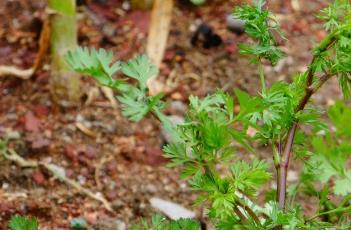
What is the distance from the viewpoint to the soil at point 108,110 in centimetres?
174

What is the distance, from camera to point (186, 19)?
2.31m

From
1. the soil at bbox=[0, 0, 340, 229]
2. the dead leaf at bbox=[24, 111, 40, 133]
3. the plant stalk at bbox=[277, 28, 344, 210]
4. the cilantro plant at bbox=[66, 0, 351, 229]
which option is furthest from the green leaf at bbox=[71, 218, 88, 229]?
the plant stalk at bbox=[277, 28, 344, 210]

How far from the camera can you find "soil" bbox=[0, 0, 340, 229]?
5.72 ft

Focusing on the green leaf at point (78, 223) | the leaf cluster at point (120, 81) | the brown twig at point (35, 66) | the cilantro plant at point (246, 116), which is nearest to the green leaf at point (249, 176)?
the cilantro plant at point (246, 116)

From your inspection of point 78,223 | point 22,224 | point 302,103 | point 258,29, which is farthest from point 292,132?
point 78,223

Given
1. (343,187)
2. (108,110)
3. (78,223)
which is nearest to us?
(343,187)

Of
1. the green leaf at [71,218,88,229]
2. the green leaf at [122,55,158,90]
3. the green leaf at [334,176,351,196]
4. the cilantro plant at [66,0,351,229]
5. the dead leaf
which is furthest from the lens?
the dead leaf

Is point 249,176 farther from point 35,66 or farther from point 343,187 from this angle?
point 35,66

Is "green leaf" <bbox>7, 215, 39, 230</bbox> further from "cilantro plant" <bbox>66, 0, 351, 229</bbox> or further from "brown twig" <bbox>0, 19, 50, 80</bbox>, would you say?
"brown twig" <bbox>0, 19, 50, 80</bbox>

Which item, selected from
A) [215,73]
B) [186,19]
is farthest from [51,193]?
[186,19]

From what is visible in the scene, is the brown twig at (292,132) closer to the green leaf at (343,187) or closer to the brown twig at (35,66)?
the green leaf at (343,187)

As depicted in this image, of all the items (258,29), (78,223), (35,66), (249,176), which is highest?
(258,29)

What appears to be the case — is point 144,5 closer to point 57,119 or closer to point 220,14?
point 220,14

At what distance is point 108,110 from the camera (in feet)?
6.60
